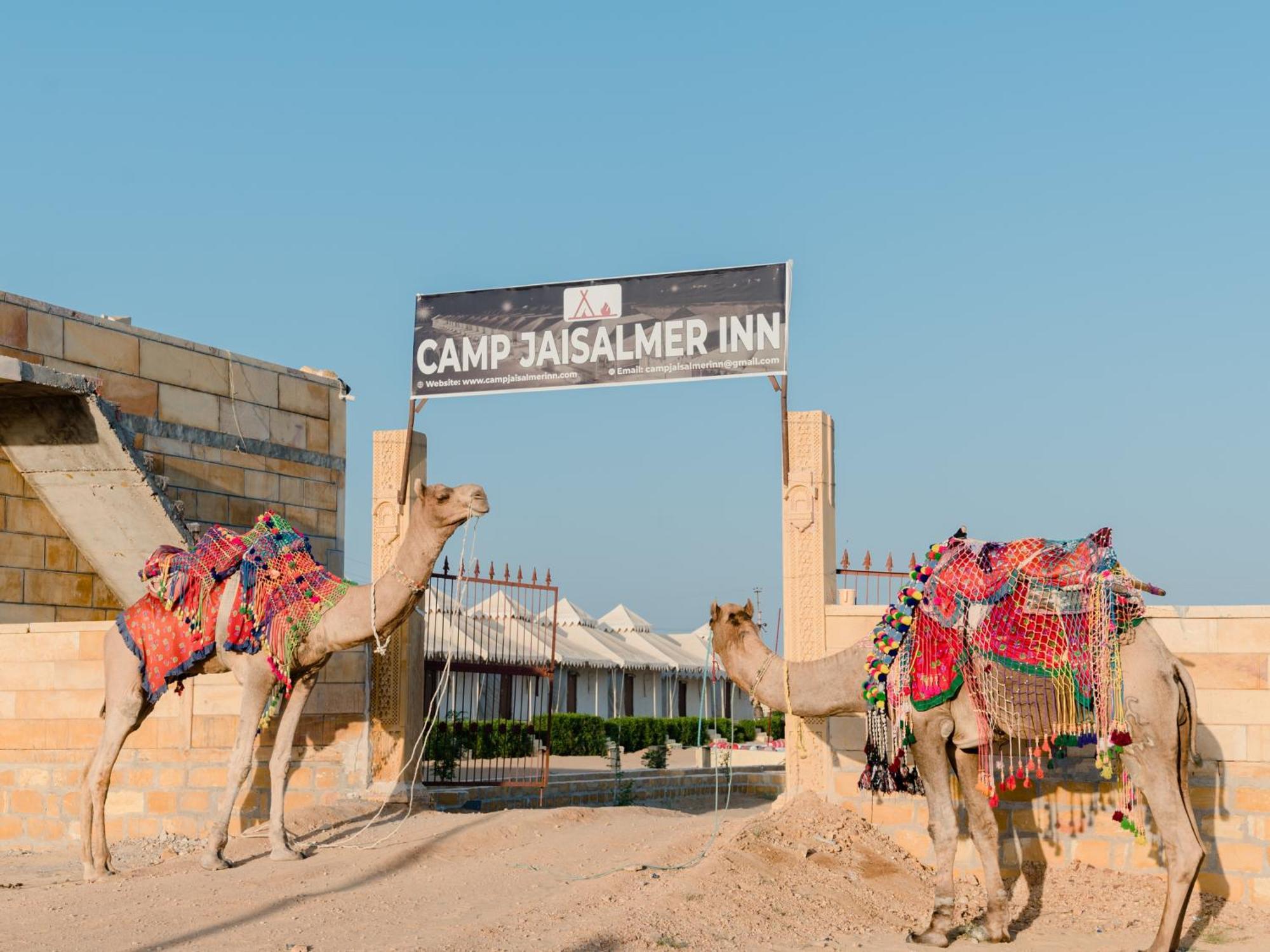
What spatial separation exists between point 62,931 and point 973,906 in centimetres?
621

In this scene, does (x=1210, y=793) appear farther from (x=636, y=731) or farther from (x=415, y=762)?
(x=636, y=731)

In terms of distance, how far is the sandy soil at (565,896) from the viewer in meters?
8.72

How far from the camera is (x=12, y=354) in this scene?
16.0 meters

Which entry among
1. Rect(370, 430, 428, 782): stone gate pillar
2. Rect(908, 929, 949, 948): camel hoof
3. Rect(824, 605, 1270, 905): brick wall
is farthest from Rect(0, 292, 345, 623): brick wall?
Rect(908, 929, 949, 948): camel hoof

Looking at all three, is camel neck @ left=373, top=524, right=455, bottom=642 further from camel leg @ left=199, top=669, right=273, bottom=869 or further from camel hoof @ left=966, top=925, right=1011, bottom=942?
camel hoof @ left=966, top=925, right=1011, bottom=942

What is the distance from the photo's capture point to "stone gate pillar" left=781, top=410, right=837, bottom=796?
12.2 meters

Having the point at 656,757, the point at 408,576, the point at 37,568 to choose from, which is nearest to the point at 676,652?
the point at 656,757

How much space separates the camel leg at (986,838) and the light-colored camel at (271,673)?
3.77 m

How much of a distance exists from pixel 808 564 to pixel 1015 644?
3.22m

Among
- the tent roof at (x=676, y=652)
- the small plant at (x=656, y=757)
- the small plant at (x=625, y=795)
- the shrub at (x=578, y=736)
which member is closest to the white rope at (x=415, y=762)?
the small plant at (x=625, y=795)

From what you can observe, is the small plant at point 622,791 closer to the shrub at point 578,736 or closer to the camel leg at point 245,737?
the camel leg at point 245,737

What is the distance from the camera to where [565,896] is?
972 cm

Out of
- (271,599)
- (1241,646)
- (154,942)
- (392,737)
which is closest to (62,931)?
(154,942)

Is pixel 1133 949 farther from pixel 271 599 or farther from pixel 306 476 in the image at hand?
pixel 306 476
